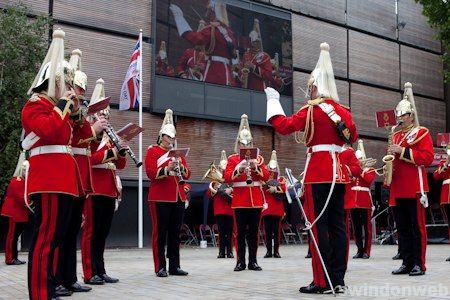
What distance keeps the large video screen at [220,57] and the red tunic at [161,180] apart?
1069cm

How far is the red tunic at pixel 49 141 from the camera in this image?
15.8 ft

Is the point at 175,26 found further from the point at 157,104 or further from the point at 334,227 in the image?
the point at 334,227

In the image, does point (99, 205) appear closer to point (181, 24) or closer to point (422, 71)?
point (181, 24)

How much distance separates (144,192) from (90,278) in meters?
11.1

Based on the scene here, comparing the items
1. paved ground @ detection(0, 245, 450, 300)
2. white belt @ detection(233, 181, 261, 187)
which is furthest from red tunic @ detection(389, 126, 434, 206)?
white belt @ detection(233, 181, 261, 187)

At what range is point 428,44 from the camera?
28.0 metres

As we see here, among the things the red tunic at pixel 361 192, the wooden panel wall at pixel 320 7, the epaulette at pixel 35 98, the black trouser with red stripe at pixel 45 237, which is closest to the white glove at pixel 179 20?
the wooden panel wall at pixel 320 7

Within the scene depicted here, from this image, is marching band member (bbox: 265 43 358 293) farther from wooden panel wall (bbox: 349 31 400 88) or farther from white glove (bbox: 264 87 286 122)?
wooden panel wall (bbox: 349 31 400 88)

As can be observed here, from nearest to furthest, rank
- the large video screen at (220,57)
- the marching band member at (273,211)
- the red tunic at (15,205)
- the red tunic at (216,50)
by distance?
the red tunic at (15,205), the marching band member at (273,211), the large video screen at (220,57), the red tunic at (216,50)

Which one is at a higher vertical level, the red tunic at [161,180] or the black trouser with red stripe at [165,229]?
the red tunic at [161,180]

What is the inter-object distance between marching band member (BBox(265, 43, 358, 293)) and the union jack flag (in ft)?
36.4

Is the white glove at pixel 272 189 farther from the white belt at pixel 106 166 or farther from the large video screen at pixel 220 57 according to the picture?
the large video screen at pixel 220 57

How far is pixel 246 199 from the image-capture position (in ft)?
28.2

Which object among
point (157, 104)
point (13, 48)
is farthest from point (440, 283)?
point (157, 104)
